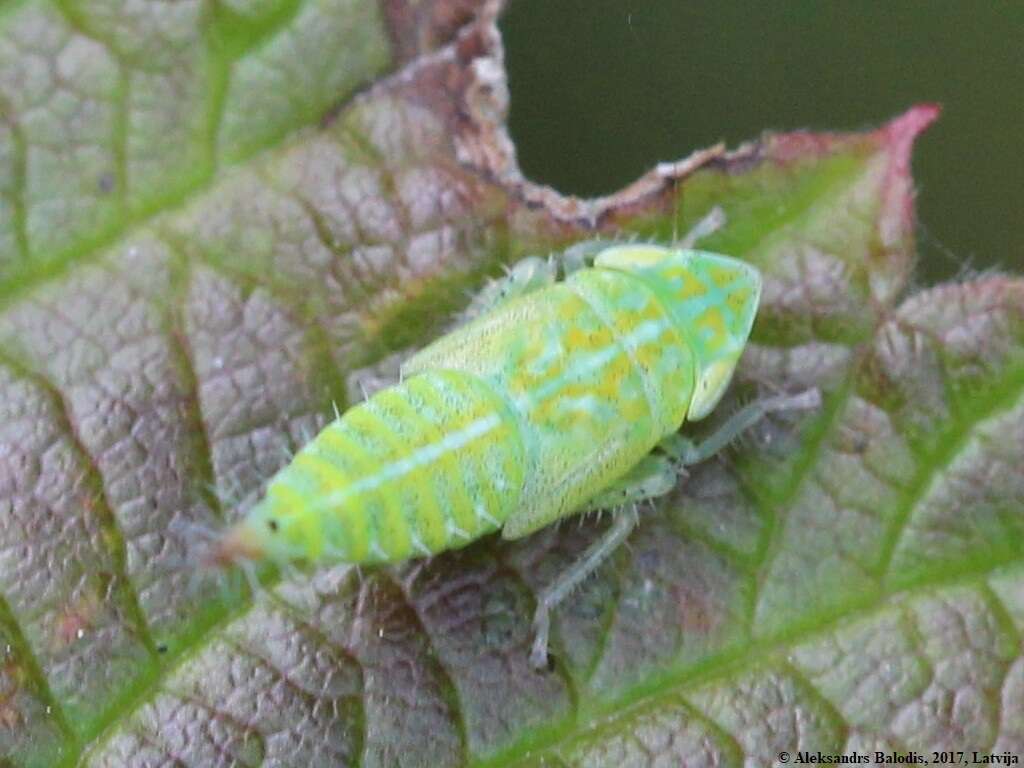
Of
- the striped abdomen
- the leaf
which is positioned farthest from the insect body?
the leaf

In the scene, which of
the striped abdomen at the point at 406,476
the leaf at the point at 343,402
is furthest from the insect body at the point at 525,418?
the leaf at the point at 343,402

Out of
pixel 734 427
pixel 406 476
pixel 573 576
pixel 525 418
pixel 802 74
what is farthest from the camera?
pixel 802 74

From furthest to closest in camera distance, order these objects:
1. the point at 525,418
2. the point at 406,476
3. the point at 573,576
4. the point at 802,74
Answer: the point at 802,74 < the point at 573,576 < the point at 525,418 < the point at 406,476

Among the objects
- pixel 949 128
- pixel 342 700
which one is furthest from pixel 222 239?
pixel 949 128

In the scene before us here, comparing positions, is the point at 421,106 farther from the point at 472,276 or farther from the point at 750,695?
the point at 750,695

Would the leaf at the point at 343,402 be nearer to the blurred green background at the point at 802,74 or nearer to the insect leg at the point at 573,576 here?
the insect leg at the point at 573,576

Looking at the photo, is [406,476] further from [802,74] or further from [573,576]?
[802,74]

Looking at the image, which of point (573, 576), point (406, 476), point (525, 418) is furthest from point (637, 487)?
point (406, 476)
